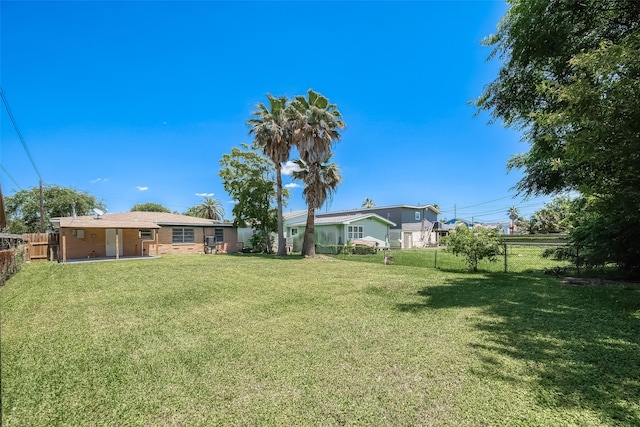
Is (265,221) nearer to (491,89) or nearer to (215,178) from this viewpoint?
(215,178)

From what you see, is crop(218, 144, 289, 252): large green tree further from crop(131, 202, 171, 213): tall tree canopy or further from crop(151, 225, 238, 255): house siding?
crop(131, 202, 171, 213): tall tree canopy

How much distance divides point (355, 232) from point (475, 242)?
1377 cm

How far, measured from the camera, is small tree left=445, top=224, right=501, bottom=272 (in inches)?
462

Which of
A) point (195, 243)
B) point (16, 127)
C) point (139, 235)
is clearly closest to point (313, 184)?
point (195, 243)

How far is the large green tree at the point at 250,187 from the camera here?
79.8 feet

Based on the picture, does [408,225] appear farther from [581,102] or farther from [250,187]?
[581,102]

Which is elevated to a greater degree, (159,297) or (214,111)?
(214,111)

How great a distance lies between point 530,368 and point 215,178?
25531 mm

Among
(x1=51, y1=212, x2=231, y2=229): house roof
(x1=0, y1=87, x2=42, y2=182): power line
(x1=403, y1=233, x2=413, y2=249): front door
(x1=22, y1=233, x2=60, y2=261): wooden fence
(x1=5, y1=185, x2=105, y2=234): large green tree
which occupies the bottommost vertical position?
(x1=403, y1=233, x2=413, y2=249): front door

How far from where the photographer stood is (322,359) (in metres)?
3.85

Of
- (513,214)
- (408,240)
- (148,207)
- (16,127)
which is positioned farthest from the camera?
(513,214)

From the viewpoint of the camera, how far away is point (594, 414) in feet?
8.63

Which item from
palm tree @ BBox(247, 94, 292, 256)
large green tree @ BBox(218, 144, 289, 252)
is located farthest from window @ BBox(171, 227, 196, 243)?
palm tree @ BBox(247, 94, 292, 256)

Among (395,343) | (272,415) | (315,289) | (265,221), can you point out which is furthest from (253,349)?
(265,221)
